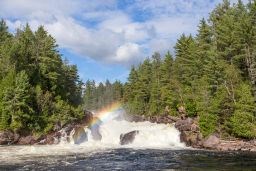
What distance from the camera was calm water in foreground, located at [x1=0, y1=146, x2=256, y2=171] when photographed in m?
40.5

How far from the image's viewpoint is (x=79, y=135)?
72.9 metres

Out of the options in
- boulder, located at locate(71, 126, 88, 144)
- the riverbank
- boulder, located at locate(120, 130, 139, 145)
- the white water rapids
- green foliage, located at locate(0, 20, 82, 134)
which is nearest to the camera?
the white water rapids

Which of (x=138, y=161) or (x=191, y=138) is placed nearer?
(x=138, y=161)

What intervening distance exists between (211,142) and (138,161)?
1801 cm

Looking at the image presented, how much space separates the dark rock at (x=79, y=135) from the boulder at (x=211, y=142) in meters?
22.9

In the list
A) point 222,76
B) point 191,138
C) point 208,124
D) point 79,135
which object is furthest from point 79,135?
point 222,76

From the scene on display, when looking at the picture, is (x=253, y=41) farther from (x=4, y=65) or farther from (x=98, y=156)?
(x=4, y=65)

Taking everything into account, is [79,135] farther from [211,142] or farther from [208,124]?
[211,142]

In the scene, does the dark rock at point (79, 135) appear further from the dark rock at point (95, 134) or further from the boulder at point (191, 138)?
the boulder at point (191, 138)

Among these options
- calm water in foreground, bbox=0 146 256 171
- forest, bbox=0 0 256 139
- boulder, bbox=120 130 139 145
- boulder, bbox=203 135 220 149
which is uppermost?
forest, bbox=0 0 256 139

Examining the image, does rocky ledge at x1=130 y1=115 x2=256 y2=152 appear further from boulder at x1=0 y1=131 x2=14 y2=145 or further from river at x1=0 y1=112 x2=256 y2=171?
boulder at x1=0 y1=131 x2=14 y2=145

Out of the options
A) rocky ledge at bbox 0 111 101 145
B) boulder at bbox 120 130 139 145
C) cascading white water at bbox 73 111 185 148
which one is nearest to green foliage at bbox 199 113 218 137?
cascading white water at bbox 73 111 185 148

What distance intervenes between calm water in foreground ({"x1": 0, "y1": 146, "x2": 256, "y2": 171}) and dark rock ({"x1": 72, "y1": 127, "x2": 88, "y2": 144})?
17.1 m

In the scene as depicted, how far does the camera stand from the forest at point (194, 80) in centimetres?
6209
